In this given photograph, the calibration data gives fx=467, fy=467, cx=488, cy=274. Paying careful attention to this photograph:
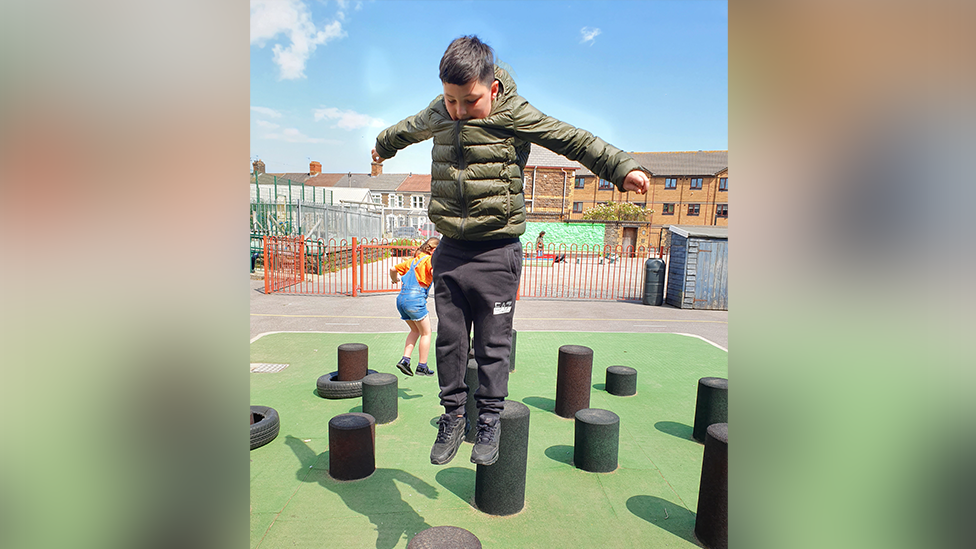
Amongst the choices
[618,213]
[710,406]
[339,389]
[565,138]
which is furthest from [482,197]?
[618,213]

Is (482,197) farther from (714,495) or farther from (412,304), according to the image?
(412,304)

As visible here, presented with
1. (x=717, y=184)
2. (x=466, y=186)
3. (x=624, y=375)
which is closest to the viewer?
(x=466, y=186)

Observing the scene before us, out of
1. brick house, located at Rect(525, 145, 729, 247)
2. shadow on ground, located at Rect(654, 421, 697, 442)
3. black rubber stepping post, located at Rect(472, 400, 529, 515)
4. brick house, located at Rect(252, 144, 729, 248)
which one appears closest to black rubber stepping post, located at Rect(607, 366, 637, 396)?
shadow on ground, located at Rect(654, 421, 697, 442)

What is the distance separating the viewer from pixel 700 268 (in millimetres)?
13844

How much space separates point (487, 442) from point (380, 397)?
257 centimetres

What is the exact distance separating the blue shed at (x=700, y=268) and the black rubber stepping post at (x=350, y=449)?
1210 centimetres

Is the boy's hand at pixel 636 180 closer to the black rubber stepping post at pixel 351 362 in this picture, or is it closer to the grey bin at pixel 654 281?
the black rubber stepping post at pixel 351 362

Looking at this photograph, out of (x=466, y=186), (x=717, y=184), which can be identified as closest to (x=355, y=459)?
(x=466, y=186)

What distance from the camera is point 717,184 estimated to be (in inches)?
2021
